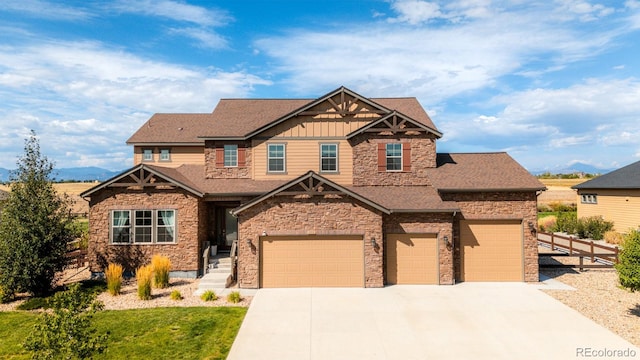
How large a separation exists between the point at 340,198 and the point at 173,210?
25.3ft

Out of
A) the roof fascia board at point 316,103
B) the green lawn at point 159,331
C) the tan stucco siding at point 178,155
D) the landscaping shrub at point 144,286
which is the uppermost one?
the roof fascia board at point 316,103

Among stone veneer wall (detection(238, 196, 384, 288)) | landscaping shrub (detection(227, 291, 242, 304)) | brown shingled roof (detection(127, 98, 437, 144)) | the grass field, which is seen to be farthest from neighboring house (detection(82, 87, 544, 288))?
the grass field

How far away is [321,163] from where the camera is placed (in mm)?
Answer: 18422

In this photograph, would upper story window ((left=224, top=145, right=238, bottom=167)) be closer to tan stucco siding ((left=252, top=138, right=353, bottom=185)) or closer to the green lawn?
tan stucco siding ((left=252, top=138, right=353, bottom=185))

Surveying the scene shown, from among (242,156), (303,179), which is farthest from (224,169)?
(303,179)

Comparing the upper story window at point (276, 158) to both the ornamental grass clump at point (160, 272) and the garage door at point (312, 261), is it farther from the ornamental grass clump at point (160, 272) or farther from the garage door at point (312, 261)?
the ornamental grass clump at point (160, 272)

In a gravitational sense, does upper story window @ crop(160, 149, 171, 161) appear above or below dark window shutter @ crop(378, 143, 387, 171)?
above

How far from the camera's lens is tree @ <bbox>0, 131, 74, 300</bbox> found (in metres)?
13.5

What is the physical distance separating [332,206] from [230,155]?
7163 millimetres

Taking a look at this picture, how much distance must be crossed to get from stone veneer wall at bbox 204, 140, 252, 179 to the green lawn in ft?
26.3

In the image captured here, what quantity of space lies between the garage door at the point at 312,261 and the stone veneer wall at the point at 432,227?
163 centimetres

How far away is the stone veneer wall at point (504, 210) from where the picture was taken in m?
15.7

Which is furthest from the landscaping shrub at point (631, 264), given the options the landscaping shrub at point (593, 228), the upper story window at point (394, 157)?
the landscaping shrub at point (593, 228)

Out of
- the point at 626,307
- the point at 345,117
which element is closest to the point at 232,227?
the point at 345,117
